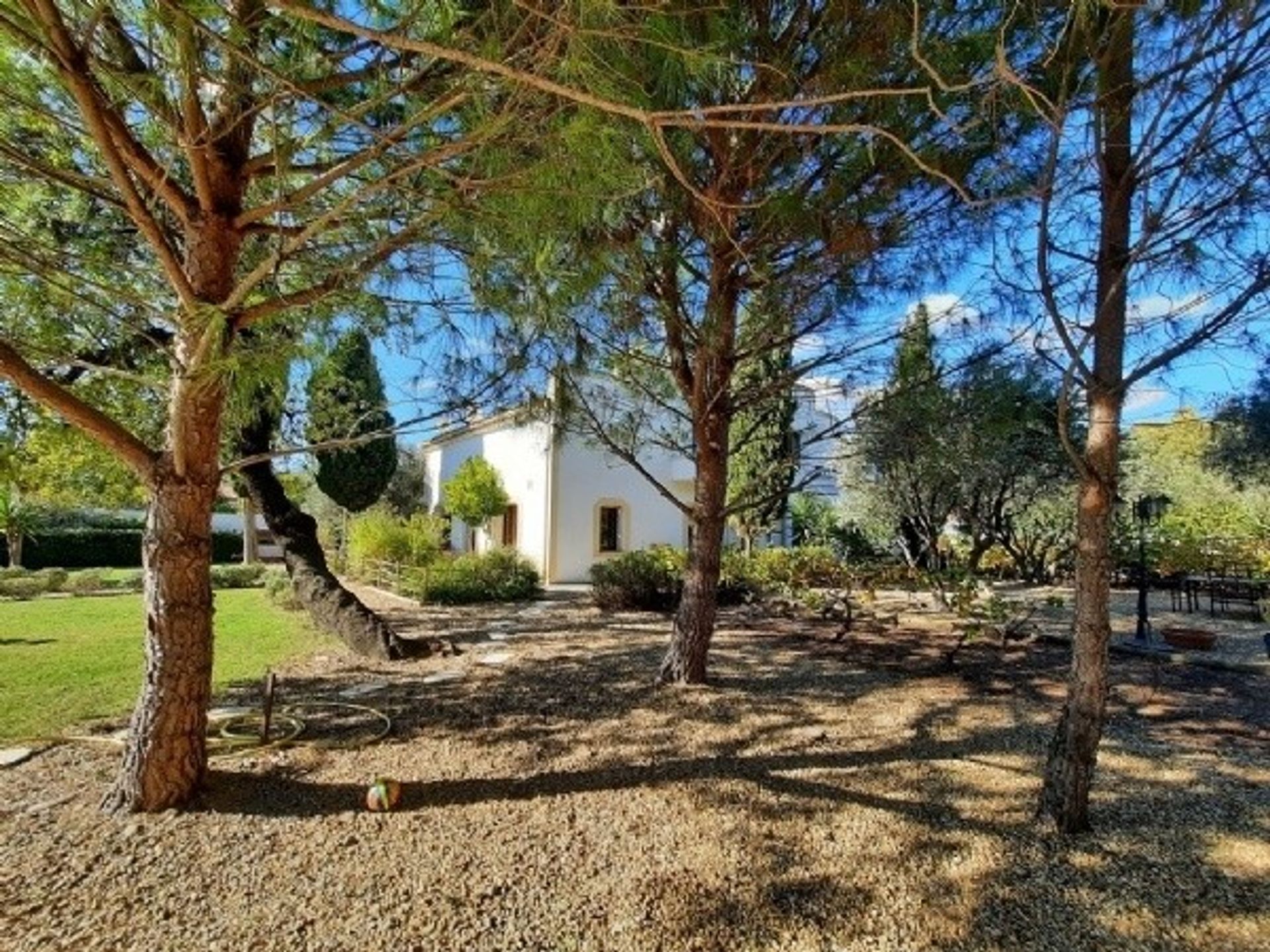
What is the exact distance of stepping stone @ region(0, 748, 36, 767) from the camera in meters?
4.47

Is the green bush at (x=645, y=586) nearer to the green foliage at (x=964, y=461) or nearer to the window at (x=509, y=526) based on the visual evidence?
the green foliage at (x=964, y=461)

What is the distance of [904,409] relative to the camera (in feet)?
20.1

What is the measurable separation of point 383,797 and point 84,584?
16.8 m

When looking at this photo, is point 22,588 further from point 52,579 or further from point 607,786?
point 607,786

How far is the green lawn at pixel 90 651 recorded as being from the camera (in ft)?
19.4

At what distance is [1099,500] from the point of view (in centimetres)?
353

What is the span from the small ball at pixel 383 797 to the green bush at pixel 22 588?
16041mm

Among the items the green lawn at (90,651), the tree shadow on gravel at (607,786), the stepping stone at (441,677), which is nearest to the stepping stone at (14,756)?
the green lawn at (90,651)

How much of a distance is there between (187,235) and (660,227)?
3196mm

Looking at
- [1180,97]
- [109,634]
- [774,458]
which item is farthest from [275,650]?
[774,458]

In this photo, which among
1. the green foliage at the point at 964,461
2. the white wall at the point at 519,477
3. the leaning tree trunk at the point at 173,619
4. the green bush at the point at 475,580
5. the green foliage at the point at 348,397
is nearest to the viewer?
the leaning tree trunk at the point at 173,619

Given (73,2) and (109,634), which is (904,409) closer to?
(73,2)

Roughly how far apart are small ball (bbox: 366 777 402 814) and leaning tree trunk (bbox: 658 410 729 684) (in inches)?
122

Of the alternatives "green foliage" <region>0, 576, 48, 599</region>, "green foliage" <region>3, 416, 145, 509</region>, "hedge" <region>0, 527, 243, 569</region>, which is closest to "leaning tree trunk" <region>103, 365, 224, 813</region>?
"green foliage" <region>3, 416, 145, 509</region>
